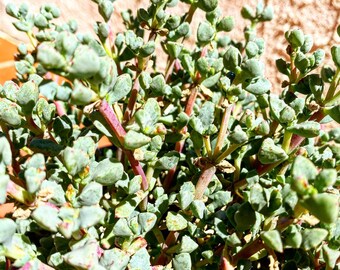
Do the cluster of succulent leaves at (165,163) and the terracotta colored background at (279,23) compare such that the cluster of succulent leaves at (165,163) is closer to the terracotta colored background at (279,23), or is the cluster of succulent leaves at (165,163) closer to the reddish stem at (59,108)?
the reddish stem at (59,108)

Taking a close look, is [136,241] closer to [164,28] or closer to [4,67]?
[164,28]

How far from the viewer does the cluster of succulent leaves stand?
0.42 metres

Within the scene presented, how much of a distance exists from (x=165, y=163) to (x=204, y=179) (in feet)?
0.19

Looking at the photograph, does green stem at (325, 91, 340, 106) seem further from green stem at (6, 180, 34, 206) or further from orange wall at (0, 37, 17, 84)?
orange wall at (0, 37, 17, 84)

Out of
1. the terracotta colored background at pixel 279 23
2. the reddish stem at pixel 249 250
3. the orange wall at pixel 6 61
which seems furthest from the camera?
the orange wall at pixel 6 61

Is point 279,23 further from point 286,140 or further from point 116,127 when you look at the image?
point 116,127

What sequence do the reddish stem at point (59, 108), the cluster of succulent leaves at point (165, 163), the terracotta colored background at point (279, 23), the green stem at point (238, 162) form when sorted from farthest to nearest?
the terracotta colored background at point (279, 23)
the reddish stem at point (59, 108)
the green stem at point (238, 162)
the cluster of succulent leaves at point (165, 163)

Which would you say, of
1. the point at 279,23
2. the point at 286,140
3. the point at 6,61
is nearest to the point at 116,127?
the point at 286,140

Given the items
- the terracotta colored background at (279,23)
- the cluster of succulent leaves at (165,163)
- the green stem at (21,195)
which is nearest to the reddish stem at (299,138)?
the cluster of succulent leaves at (165,163)

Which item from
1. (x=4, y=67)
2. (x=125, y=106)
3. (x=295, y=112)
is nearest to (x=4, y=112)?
(x=125, y=106)

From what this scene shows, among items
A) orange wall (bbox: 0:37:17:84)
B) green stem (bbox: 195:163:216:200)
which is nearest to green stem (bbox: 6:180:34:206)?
green stem (bbox: 195:163:216:200)

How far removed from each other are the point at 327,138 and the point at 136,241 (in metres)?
0.25

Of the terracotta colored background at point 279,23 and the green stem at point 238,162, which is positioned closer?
the green stem at point 238,162

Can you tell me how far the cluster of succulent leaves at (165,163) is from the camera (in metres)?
0.42
